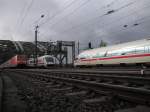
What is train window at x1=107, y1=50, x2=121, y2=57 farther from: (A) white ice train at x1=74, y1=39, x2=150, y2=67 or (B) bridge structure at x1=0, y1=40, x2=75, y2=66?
(B) bridge structure at x1=0, y1=40, x2=75, y2=66

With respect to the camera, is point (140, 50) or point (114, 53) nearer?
point (140, 50)

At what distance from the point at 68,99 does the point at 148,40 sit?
1810 cm

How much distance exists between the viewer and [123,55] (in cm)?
2459

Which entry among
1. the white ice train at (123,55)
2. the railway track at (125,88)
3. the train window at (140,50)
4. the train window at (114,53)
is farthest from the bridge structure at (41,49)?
the railway track at (125,88)

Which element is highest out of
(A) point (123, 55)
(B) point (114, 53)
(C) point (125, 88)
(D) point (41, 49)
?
(D) point (41, 49)

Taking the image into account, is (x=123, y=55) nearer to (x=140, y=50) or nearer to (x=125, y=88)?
(x=140, y=50)

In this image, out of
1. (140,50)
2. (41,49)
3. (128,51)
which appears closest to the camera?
(140,50)

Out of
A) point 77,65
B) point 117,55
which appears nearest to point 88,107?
point 117,55

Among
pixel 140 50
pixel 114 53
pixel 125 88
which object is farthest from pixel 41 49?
pixel 125 88

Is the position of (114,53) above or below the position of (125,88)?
above

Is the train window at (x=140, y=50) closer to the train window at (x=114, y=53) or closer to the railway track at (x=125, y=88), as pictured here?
the train window at (x=114, y=53)

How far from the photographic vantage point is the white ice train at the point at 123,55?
850 inches

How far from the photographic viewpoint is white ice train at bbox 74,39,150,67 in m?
21.6

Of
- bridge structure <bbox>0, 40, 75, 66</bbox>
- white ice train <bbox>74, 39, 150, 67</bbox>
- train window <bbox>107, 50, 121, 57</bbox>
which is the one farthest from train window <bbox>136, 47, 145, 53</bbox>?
bridge structure <bbox>0, 40, 75, 66</bbox>
